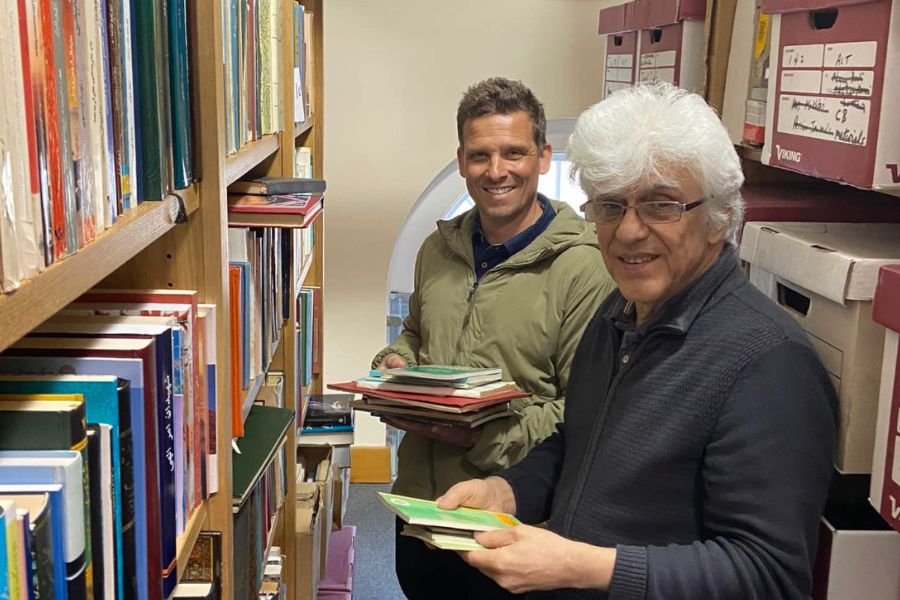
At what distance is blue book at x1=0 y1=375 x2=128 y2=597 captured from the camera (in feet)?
2.32

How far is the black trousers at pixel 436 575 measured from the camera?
207 centimetres

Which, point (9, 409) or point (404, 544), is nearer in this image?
point (9, 409)

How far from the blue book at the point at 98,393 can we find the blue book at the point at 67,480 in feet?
0.25

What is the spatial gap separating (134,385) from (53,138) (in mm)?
240

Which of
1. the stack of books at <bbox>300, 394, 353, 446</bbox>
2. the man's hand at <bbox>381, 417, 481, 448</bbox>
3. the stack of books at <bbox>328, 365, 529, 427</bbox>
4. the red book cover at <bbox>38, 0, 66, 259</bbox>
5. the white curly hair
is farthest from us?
the stack of books at <bbox>300, 394, 353, 446</bbox>

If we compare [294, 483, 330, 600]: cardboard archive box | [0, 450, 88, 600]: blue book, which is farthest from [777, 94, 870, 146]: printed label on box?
[294, 483, 330, 600]: cardboard archive box

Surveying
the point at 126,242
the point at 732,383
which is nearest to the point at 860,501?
the point at 732,383

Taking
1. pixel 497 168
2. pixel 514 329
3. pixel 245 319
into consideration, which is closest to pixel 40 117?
pixel 245 319

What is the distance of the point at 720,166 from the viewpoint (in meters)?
1.30

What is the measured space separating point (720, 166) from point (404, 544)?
1.29 m

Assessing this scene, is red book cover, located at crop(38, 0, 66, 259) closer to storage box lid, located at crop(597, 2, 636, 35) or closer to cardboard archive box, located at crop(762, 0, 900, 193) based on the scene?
cardboard archive box, located at crop(762, 0, 900, 193)

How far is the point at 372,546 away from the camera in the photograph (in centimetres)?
353

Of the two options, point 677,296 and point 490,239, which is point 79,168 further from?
point 490,239

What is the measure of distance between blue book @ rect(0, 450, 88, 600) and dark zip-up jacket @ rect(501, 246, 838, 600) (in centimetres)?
78
